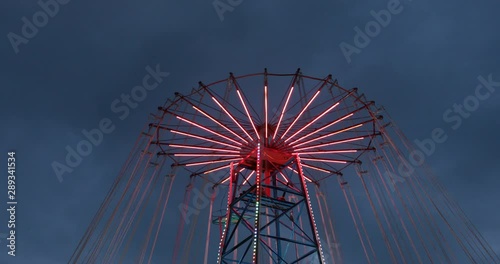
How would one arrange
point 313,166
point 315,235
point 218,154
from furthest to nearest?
1. point 313,166
2. point 218,154
3. point 315,235

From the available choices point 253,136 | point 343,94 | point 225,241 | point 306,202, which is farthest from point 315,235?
point 343,94

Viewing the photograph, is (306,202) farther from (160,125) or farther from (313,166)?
(160,125)

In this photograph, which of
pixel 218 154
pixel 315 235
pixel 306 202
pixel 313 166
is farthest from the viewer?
pixel 313 166

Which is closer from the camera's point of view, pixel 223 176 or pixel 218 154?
pixel 218 154

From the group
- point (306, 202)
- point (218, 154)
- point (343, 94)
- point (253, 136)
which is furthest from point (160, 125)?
point (343, 94)

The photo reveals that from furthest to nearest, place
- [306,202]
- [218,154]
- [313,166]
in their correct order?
[313,166] → [218,154] → [306,202]

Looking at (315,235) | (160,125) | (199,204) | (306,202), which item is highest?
(160,125)

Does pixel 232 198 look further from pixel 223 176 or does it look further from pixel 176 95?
pixel 176 95

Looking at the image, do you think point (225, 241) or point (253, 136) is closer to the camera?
point (225, 241)

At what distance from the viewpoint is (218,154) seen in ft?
58.3

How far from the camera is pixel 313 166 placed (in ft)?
63.4

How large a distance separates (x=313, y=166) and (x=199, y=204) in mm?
6231

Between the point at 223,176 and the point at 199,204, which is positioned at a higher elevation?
the point at 223,176

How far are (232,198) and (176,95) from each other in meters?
5.33
